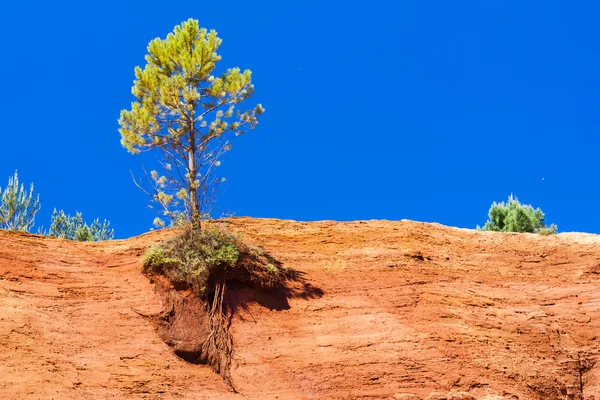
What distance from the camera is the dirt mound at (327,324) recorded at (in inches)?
502

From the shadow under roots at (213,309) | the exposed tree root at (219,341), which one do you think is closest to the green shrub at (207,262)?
the shadow under roots at (213,309)

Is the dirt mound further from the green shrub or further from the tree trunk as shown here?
the tree trunk

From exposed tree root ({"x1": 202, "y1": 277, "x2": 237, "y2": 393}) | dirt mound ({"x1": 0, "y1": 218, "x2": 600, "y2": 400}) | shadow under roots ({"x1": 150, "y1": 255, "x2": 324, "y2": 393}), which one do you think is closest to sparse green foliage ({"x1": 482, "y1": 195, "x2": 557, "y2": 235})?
dirt mound ({"x1": 0, "y1": 218, "x2": 600, "y2": 400})

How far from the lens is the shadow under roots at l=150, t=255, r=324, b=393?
13.8 meters

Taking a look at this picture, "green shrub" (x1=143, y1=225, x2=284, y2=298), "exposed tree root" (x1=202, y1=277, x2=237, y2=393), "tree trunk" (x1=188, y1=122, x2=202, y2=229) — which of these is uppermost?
"tree trunk" (x1=188, y1=122, x2=202, y2=229)

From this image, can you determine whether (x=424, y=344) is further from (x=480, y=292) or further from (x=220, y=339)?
(x=220, y=339)

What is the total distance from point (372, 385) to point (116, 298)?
571 centimetres

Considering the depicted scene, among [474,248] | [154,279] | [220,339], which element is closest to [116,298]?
[154,279]

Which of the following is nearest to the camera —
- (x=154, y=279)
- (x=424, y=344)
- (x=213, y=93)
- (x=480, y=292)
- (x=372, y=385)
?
(x=372, y=385)

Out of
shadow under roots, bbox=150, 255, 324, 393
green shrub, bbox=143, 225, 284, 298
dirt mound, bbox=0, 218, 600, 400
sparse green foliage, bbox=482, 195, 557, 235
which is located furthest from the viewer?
sparse green foliage, bbox=482, 195, 557, 235

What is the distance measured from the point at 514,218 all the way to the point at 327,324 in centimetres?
1309

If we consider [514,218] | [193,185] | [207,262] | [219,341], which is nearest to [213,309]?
[219,341]

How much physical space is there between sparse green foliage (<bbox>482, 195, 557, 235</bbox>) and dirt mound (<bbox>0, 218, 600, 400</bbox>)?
6912 millimetres

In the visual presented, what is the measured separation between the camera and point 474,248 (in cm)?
1881
